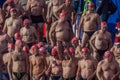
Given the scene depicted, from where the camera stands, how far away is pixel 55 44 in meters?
30.7

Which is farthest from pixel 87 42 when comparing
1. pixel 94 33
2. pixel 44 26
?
pixel 44 26

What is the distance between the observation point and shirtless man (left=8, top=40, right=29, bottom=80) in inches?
1142

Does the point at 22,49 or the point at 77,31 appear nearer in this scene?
the point at 22,49

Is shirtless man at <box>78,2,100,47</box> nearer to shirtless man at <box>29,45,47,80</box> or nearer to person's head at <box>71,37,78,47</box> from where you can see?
person's head at <box>71,37,78,47</box>

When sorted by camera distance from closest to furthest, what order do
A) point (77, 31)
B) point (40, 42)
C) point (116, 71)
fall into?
1. point (116, 71)
2. point (40, 42)
3. point (77, 31)

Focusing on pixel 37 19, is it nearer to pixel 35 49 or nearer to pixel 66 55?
pixel 35 49

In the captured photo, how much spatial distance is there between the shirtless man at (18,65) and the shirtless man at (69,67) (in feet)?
4.59

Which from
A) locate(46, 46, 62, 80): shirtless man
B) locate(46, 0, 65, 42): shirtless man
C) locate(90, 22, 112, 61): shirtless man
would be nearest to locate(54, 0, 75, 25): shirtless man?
locate(46, 0, 65, 42): shirtless man

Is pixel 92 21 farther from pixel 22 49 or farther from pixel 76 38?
pixel 22 49

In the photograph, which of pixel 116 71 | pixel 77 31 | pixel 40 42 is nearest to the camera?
pixel 116 71

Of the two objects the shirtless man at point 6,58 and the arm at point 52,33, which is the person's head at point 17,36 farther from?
the arm at point 52,33

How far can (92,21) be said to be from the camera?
30.4 m

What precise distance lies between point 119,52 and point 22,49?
344cm

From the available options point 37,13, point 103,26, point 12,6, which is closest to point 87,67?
point 103,26
